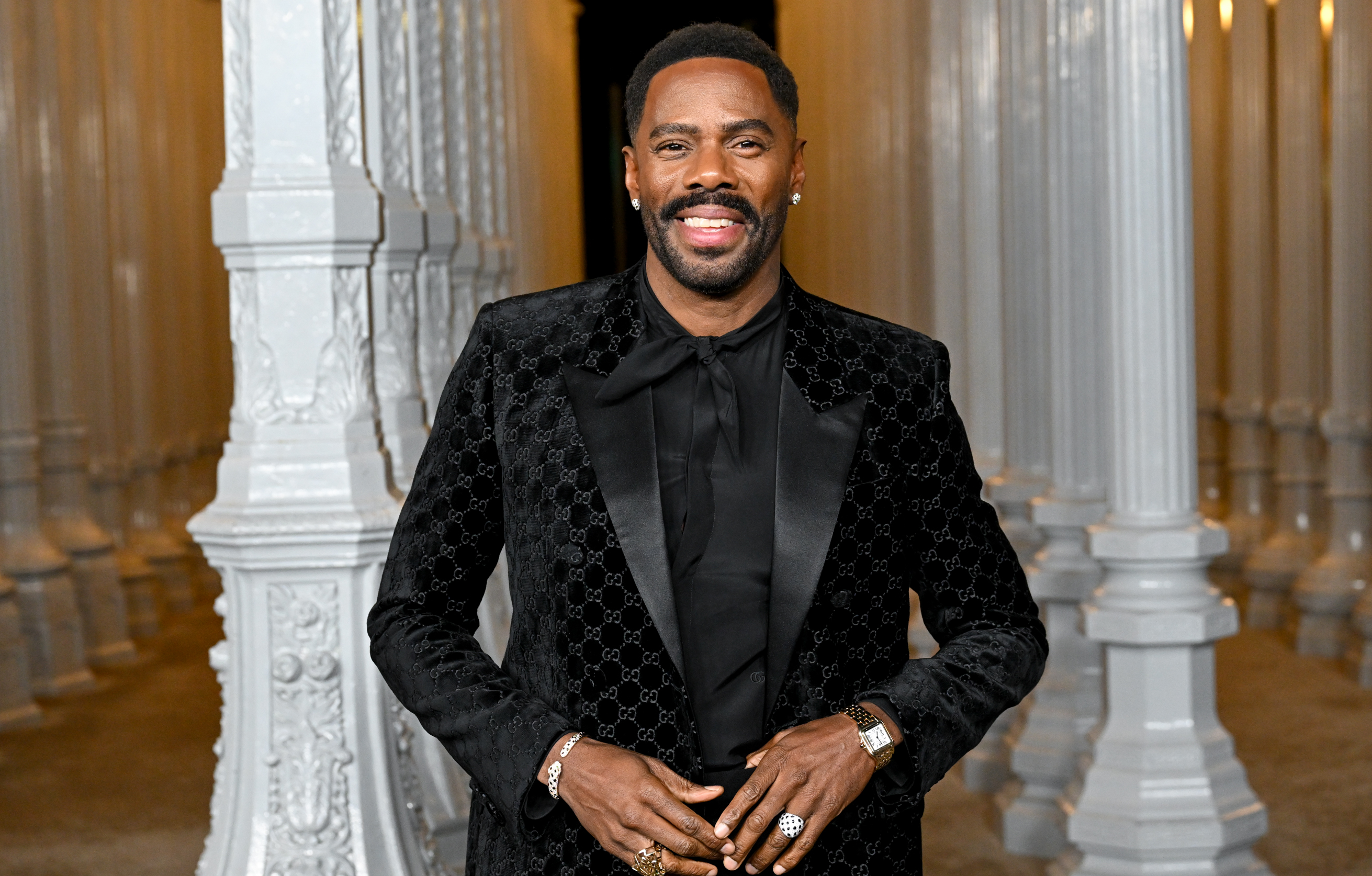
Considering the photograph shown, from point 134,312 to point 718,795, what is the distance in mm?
10094

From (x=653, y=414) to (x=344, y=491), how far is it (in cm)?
224

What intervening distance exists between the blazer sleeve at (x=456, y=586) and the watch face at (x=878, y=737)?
369mm

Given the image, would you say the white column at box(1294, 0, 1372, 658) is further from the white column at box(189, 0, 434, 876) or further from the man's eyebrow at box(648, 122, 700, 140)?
the man's eyebrow at box(648, 122, 700, 140)

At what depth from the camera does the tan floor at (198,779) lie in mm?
5441

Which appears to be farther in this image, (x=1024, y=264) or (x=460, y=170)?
(x=460, y=170)

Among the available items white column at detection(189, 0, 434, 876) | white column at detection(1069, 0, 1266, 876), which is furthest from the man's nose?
white column at detection(1069, 0, 1266, 876)

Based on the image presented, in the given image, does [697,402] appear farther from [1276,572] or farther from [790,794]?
[1276,572]

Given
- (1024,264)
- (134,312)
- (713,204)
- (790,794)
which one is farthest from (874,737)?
(134,312)

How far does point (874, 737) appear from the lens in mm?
1890

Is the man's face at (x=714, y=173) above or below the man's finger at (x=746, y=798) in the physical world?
above

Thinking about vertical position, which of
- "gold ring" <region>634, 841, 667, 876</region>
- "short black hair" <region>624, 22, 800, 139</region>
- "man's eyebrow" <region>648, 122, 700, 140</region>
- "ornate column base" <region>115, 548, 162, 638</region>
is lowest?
"ornate column base" <region>115, 548, 162, 638</region>

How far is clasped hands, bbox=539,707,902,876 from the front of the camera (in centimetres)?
175

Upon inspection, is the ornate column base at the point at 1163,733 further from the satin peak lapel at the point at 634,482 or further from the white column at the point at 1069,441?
the satin peak lapel at the point at 634,482

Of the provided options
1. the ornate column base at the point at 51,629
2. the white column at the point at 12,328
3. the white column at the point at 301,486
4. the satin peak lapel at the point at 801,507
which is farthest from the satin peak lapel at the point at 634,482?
the ornate column base at the point at 51,629
